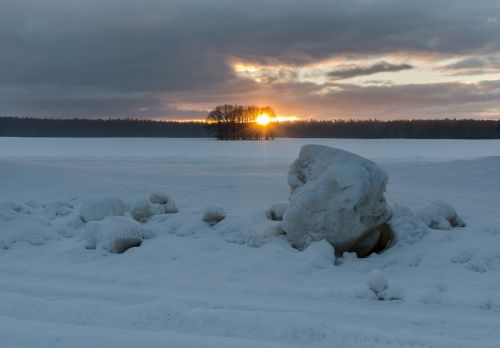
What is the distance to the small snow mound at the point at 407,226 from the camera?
7574 mm

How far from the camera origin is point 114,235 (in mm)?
7555

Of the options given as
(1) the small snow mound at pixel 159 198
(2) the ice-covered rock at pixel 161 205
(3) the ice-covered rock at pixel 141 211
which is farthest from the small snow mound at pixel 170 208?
(3) the ice-covered rock at pixel 141 211

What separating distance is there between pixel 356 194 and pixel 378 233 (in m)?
0.91

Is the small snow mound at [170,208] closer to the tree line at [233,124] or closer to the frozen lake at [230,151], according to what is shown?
the frozen lake at [230,151]

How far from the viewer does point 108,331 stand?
4266 mm

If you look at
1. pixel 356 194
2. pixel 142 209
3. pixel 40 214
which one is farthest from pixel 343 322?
pixel 40 214

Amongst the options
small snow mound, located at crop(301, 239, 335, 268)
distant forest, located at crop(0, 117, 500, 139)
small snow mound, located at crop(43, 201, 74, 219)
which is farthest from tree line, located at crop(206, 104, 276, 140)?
small snow mound, located at crop(301, 239, 335, 268)

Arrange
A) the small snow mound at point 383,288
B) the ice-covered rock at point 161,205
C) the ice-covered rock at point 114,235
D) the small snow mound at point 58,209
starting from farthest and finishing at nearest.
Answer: the small snow mound at point 58,209
the ice-covered rock at point 161,205
the ice-covered rock at point 114,235
the small snow mound at point 383,288

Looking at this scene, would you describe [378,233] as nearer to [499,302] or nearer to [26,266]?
[499,302]

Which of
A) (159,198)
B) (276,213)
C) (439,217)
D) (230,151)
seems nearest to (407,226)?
(439,217)

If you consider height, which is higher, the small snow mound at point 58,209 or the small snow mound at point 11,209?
the small snow mound at point 11,209

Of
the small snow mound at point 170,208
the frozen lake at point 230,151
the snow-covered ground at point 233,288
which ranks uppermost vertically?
the small snow mound at point 170,208

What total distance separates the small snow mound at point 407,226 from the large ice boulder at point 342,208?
0.23m

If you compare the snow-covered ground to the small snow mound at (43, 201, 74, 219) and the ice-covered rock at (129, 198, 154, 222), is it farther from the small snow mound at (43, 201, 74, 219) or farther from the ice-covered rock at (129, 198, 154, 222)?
the ice-covered rock at (129, 198, 154, 222)
